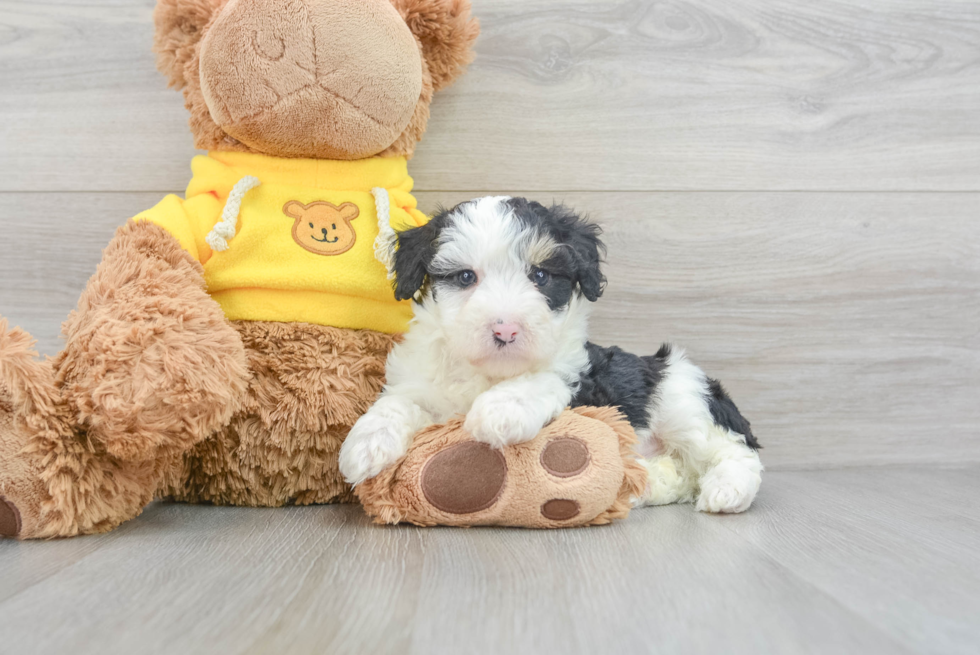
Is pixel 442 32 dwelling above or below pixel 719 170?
above

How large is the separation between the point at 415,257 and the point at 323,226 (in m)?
0.27

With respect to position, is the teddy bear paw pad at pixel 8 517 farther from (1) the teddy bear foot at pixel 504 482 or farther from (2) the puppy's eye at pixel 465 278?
(2) the puppy's eye at pixel 465 278

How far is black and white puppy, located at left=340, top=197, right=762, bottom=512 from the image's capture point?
51.1 inches

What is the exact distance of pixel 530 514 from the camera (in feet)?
4.22

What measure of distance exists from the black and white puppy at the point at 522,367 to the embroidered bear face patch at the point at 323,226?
157 mm

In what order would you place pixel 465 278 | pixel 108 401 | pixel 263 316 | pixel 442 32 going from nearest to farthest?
1. pixel 108 401
2. pixel 465 278
3. pixel 263 316
4. pixel 442 32

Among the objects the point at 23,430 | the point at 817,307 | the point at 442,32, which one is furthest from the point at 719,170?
the point at 23,430

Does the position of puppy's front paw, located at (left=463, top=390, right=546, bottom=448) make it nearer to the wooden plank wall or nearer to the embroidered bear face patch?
the embroidered bear face patch

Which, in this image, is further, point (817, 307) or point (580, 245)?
point (817, 307)

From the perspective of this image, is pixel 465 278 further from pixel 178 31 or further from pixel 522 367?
pixel 178 31

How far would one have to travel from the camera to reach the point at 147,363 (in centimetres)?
119

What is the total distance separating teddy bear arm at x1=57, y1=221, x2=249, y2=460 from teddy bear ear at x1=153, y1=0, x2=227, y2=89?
509 millimetres

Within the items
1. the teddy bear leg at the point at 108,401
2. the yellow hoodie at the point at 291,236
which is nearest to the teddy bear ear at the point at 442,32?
the yellow hoodie at the point at 291,236

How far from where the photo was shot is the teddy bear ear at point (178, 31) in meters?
1.53
